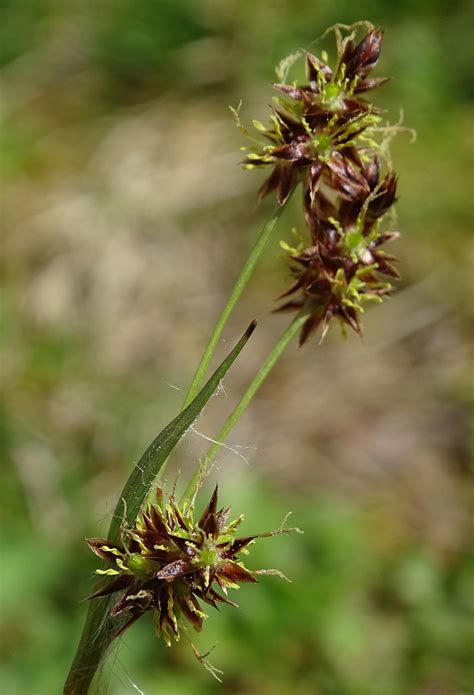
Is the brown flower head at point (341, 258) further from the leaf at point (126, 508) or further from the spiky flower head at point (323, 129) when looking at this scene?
the leaf at point (126, 508)

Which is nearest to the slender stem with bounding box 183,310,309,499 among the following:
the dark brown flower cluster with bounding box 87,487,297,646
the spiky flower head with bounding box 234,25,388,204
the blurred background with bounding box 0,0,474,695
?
the dark brown flower cluster with bounding box 87,487,297,646

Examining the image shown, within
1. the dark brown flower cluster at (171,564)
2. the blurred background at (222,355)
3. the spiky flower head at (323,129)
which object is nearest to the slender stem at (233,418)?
the dark brown flower cluster at (171,564)

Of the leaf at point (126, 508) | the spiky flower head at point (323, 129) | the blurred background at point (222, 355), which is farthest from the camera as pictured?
the blurred background at point (222, 355)

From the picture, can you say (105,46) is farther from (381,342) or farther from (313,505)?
(313,505)

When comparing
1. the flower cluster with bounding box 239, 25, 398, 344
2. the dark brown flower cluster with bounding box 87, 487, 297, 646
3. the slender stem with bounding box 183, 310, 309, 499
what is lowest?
the dark brown flower cluster with bounding box 87, 487, 297, 646

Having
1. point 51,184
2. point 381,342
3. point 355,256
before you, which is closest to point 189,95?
point 51,184

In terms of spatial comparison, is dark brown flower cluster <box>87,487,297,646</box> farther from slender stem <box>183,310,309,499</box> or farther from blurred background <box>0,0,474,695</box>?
blurred background <box>0,0,474,695</box>
